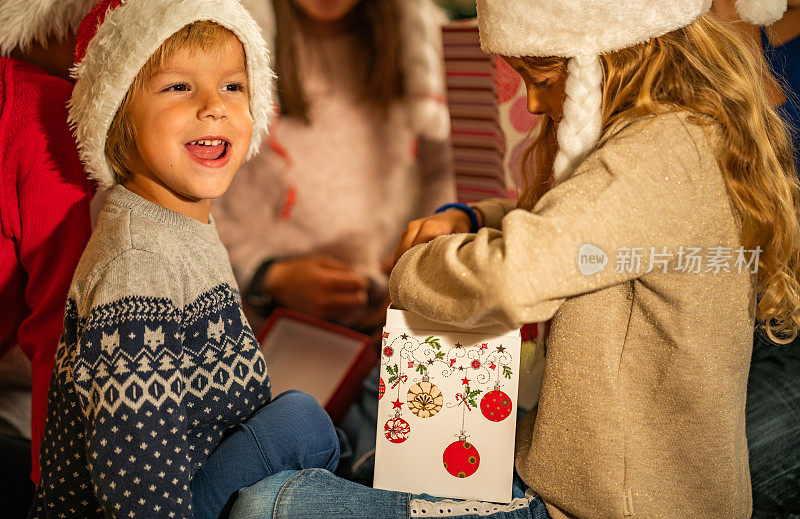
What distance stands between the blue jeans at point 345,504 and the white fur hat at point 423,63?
3.51 ft

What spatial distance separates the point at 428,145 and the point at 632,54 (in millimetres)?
946

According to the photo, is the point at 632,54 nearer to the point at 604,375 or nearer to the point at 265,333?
the point at 604,375

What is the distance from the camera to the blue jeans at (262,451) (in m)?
0.94

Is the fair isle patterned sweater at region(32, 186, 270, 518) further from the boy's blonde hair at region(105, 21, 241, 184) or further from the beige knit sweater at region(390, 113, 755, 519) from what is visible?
the beige knit sweater at region(390, 113, 755, 519)

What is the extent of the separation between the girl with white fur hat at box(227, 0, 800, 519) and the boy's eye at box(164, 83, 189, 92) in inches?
16.5

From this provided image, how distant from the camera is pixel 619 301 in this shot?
0.85m

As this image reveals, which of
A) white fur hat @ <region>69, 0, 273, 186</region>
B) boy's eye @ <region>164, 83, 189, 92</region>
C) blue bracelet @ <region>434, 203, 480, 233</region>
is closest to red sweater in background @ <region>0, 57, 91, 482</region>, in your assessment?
white fur hat @ <region>69, 0, 273, 186</region>

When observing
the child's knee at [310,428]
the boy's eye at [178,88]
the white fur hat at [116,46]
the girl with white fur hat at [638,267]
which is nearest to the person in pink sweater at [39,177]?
the white fur hat at [116,46]

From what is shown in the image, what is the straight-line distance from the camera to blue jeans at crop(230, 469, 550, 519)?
0.86 meters

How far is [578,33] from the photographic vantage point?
0.80 meters

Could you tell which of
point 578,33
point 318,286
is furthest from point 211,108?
point 318,286

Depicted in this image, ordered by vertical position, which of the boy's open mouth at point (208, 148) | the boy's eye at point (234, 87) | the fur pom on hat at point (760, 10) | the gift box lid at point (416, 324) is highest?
the fur pom on hat at point (760, 10)

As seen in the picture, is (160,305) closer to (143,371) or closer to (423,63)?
(143,371)

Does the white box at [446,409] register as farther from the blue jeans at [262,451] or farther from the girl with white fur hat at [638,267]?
the blue jeans at [262,451]
